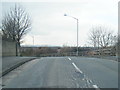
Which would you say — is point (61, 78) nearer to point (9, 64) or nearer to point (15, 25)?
point (9, 64)

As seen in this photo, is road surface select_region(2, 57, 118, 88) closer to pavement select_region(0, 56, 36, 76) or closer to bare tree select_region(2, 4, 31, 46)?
pavement select_region(0, 56, 36, 76)

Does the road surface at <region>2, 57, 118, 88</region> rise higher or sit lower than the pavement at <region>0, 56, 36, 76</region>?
lower

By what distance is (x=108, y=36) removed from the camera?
308 feet

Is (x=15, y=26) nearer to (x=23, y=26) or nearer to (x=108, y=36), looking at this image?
(x=23, y=26)

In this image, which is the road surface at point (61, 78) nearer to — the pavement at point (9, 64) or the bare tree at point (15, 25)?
the pavement at point (9, 64)

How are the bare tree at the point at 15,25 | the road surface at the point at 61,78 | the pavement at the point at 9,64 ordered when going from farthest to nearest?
the bare tree at the point at 15,25
the pavement at the point at 9,64
the road surface at the point at 61,78

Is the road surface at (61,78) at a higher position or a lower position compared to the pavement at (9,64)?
lower

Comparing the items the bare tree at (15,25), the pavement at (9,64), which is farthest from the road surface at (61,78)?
the bare tree at (15,25)

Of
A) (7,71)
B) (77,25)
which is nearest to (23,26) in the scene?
(77,25)

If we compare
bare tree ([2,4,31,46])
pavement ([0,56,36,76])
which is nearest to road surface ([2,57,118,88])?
pavement ([0,56,36,76])

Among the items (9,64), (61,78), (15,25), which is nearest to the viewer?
(61,78)

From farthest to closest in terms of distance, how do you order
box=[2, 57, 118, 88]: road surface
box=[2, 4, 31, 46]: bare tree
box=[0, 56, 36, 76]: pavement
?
box=[2, 4, 31, 46]: bare tree
box=[0, 56, 36, 76]: pavement
box=[2, 57, 118, 88]: road surface

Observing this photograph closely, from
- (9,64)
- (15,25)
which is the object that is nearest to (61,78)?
(9,64)

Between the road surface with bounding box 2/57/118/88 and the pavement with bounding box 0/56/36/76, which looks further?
the pavement with bounding box 0/56/36/76
